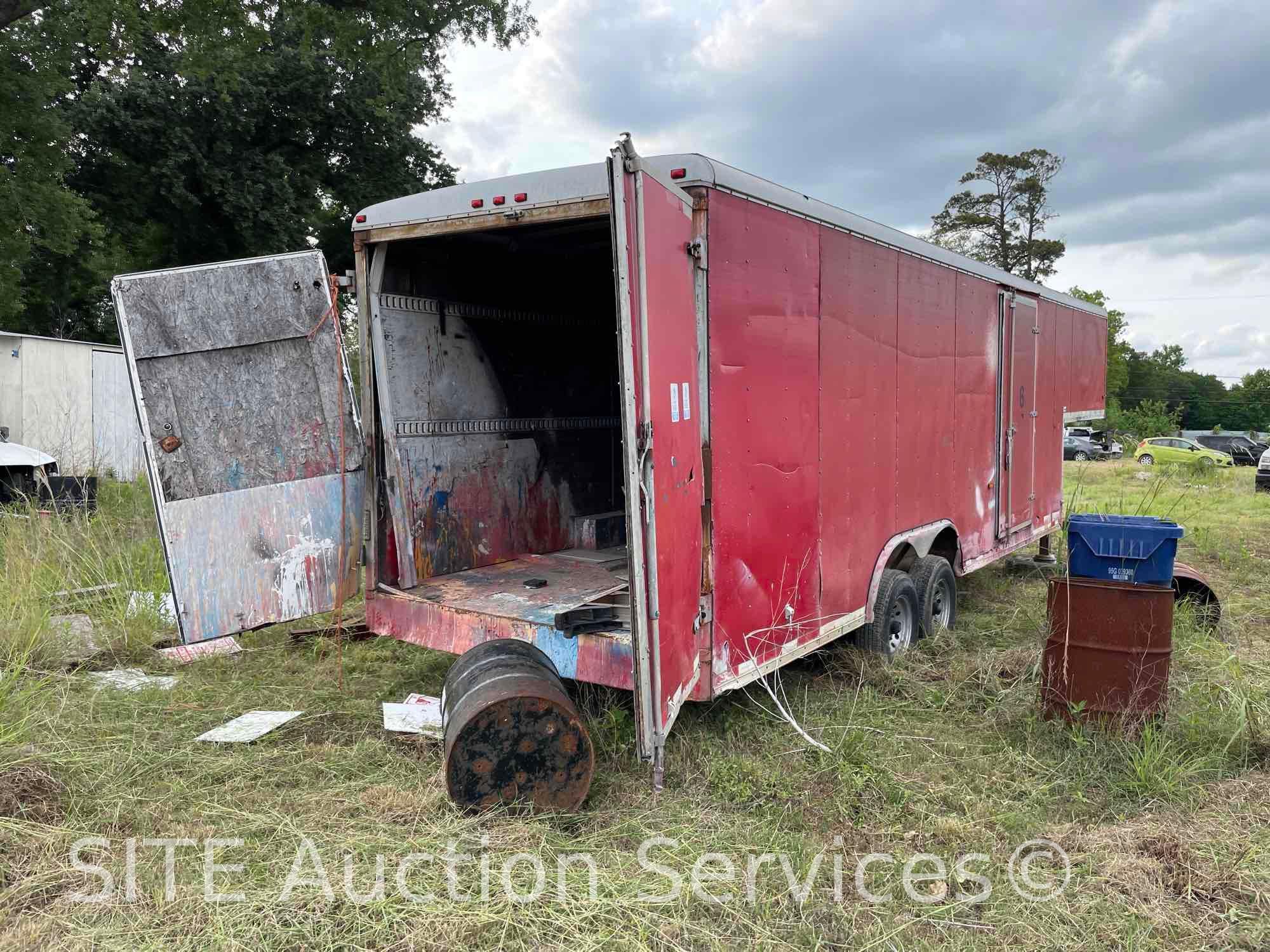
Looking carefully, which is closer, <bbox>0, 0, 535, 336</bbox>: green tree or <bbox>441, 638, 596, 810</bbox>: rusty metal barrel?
<bbox>441, 638, 596, 810</bbox>: rusty metal barrel

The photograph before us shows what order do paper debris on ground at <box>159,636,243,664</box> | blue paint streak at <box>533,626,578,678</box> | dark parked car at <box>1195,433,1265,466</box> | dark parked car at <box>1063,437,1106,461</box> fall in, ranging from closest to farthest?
blue paint streak at <box>533,626,578,678</box>
paper debris on ground at <box>159,636,243,664</box>
dark parked car at <box>1195,433,1265,466</box>
dark parked car at <box>1063,437,1106,461</box>

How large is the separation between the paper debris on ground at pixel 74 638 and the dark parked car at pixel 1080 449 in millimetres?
35243

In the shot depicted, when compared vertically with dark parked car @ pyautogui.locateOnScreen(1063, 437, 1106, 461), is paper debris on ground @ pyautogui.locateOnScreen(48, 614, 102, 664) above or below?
above

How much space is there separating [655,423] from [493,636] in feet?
5.39

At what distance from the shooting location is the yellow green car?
25547 mm

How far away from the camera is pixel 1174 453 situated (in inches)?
1078

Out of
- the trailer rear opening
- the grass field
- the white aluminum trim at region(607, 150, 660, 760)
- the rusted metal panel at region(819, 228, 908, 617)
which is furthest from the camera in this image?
the trailer rear opening

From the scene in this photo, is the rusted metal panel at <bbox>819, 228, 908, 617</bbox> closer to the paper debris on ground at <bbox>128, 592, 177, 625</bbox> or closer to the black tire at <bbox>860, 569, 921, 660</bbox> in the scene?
the black tire at <bbox>860, 569, 921, 660</bbox>

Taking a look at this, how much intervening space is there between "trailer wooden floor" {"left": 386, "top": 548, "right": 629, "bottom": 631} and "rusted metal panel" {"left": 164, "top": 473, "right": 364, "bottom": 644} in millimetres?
563

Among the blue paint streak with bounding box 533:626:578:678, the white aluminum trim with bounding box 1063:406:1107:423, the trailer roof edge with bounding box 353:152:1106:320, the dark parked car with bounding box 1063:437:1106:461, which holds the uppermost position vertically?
the trailer roof edge with bounding box 353:152:1106:320

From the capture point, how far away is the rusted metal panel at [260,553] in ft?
15.2

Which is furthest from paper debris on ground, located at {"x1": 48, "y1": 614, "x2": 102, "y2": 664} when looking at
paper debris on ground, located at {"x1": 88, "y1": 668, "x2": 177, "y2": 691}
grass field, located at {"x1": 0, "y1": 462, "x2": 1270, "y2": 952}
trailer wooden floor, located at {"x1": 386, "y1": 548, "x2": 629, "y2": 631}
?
trailer wooden floor, located at {"x1": 386, "y1": 548, "x2": 629, "y2": 631}

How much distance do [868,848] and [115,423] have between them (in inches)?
598

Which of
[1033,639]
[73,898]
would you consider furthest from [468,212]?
[1033,639]
